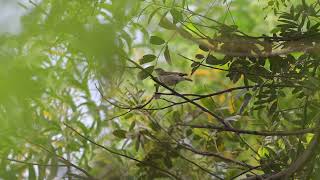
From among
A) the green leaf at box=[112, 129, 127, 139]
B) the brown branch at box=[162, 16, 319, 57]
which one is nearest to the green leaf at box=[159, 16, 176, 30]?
the brown branch at box=[162, 16, 319, 57]

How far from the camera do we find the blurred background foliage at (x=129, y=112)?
770 millimetres

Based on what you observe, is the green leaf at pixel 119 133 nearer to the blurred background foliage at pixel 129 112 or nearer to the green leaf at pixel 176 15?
the blurred background foliage at pixel 129 112

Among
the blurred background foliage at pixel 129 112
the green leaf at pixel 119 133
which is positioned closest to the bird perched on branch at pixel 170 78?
the blurred background foliage at pixel 129 112

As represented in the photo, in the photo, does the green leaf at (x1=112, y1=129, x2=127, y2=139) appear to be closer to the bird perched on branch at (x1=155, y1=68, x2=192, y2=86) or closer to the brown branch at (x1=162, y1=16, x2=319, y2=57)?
the bird perched on branch at (x1=155, y1=68, x2=192, y2=86)

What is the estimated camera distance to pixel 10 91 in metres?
0.52

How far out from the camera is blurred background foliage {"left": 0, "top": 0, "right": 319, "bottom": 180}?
0.77 meters

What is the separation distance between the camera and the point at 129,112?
1.24 metres

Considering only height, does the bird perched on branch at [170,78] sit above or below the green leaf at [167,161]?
above

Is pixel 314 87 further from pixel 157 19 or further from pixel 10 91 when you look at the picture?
pixel 10 91

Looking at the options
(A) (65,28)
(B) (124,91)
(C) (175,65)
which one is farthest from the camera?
(C) (175,65)

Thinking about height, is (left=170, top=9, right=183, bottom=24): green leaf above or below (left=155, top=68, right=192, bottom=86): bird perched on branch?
above

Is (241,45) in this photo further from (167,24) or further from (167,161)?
(167,161)

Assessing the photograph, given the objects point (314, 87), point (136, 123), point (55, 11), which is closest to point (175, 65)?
point (136, 123)

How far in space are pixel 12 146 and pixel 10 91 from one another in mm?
719
